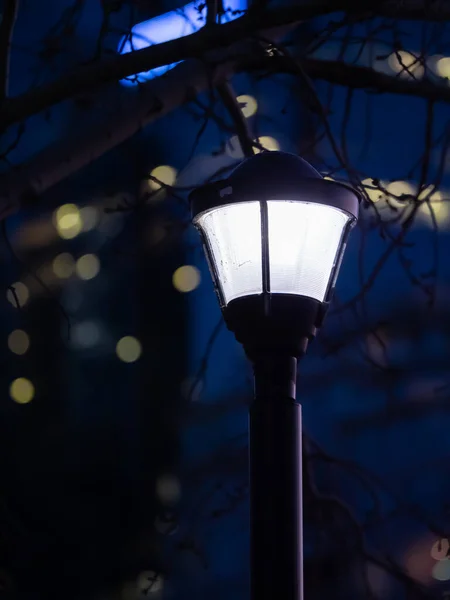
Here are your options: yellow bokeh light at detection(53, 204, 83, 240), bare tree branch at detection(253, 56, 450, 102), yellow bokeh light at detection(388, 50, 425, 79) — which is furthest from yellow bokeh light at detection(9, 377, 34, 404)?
bare tree branch at detection(253, 56, 450, 102)

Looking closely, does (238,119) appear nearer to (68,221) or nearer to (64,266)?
(64,266)

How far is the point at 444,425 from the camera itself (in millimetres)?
8070

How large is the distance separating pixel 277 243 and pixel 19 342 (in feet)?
24.4

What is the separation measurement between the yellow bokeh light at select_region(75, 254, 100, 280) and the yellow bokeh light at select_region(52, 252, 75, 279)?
8cm

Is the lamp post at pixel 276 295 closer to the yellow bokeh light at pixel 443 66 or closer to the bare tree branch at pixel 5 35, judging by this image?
the bare tree branch at pixel 5 35

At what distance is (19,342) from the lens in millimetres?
9352

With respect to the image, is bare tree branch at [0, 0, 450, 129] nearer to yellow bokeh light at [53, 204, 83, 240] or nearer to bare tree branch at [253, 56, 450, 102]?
bare tree branch at [253, 56, 450, 102]

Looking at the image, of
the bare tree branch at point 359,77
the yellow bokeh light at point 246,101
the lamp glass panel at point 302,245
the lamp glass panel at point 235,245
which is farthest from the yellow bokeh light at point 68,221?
the lamp glass panel at point 302,245

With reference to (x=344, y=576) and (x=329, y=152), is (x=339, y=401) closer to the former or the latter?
(x=344, y=576)

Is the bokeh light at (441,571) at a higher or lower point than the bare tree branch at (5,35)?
lower

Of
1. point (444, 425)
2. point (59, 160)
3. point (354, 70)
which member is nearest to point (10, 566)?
point (444, 425)

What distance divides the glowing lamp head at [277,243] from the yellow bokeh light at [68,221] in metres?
7.59

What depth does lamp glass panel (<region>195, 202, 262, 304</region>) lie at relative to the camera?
236 centimetres

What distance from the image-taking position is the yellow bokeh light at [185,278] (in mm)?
9771
